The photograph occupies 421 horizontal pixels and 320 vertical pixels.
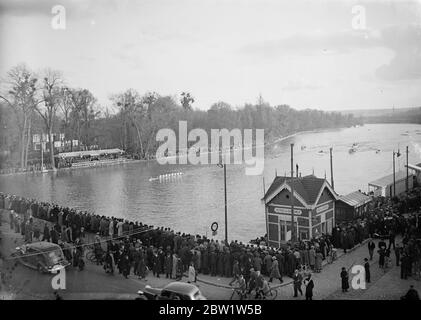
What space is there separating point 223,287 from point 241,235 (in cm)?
785

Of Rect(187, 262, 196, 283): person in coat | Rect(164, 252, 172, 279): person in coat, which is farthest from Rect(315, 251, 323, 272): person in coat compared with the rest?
Rect(164, 252, 172, 279): person in coat

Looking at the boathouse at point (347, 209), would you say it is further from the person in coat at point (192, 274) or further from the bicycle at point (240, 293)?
the bicycle at point (240, 293)

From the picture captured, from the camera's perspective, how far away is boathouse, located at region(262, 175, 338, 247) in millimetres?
12688

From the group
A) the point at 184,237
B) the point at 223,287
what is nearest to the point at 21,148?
the point at 184,237

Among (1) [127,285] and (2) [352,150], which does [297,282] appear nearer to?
(1) [127,285]

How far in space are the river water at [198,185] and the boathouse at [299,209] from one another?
144 inches

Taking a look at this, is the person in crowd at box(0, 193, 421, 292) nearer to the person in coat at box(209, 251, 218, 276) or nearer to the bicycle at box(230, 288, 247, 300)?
the person in coat at box(209, 251, 218, 276)

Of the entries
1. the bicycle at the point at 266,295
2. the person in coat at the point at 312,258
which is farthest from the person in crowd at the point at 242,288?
the person in coat at the point at 312,258

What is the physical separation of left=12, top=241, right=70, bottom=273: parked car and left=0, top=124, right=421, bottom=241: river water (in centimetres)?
767

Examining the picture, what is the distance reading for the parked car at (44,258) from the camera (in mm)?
10242

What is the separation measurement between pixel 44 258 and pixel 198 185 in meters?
20.9

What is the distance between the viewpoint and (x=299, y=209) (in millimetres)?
12781

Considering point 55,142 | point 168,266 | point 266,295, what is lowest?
point 266,295

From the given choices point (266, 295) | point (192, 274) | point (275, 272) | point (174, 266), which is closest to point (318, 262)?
point (275, 272)
